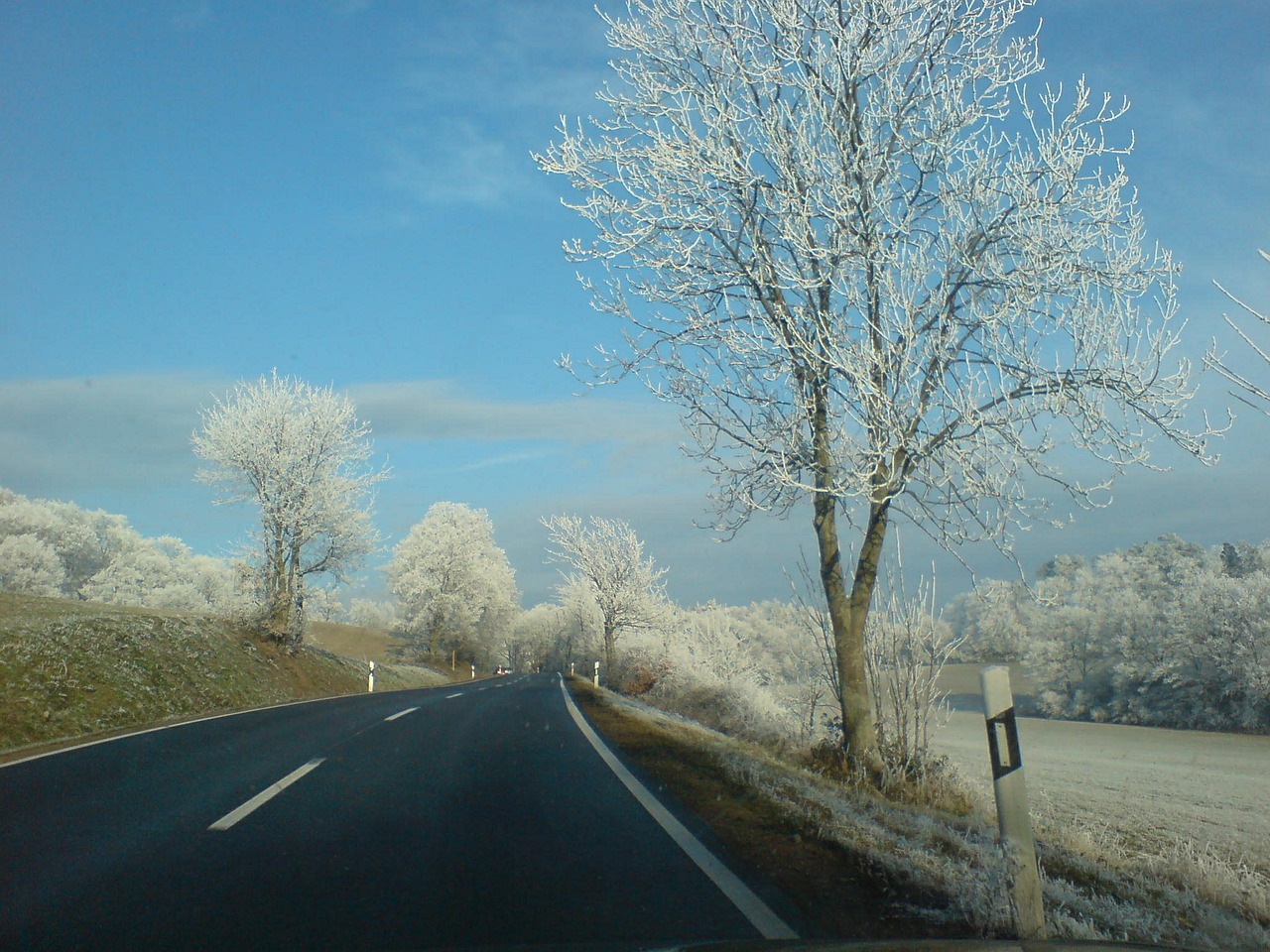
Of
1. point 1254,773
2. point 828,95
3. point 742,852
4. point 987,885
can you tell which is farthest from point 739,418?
point 1254,773

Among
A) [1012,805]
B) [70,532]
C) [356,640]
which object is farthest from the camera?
[356,640]

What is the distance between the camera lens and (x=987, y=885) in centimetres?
488

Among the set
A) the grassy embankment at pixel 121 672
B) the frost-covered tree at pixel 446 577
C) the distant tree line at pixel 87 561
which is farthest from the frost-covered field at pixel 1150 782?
the frost-covered tree at pixel 446 577

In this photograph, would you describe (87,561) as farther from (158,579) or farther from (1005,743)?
(1005,743)

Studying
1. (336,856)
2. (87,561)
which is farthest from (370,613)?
(336,856)

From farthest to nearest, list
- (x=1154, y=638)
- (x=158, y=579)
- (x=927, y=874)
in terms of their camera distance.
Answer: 1. (x=158, y=579)
2. (x=1154, y=638)
3. (x=927, y=874)

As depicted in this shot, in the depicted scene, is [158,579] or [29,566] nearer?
[29,566]

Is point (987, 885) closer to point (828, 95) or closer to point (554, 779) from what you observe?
point (554, 779)

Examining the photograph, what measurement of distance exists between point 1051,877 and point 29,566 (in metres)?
65.5

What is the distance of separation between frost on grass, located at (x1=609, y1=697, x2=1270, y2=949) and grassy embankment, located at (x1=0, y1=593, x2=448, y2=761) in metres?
10.4

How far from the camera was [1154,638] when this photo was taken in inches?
1334

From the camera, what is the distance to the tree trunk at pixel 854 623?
10484 mm

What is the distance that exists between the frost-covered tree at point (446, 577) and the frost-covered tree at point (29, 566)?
75.1 feet

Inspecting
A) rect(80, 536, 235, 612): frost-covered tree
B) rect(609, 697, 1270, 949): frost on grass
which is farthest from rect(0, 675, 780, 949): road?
rect(80, 536, 235, 612): frost-covered tree
